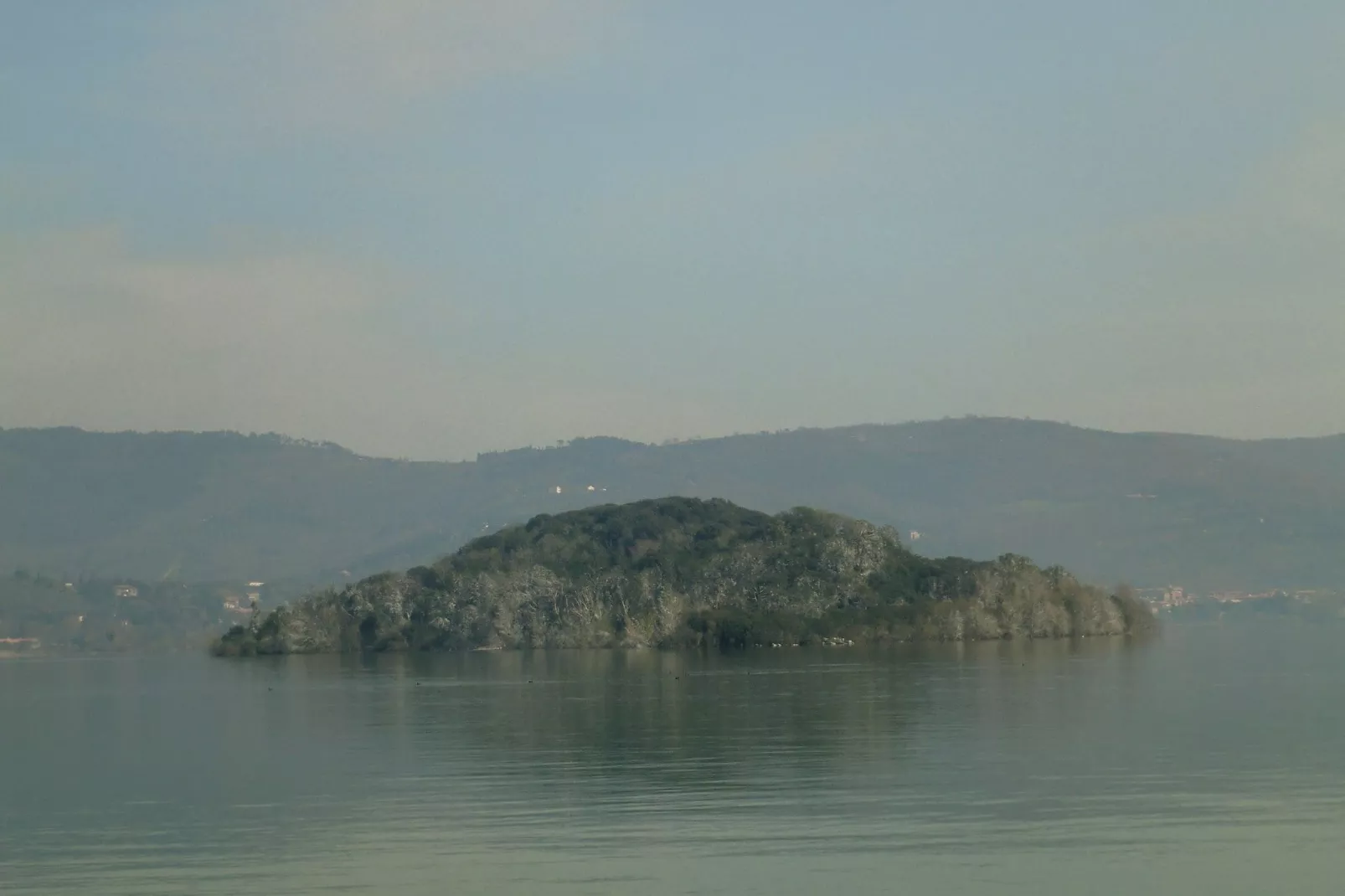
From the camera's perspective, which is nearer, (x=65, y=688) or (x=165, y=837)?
(x=165, y=837)

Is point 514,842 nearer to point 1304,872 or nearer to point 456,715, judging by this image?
point 1304,872

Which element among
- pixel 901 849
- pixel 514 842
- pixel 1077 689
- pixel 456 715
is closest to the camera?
pixel 901 849

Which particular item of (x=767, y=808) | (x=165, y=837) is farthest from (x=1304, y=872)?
(x=165, y=837)

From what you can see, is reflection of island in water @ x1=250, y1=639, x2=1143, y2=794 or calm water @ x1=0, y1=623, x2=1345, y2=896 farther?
reflection of island in water @ x1=250, y1=639, x2=1143, y2=794

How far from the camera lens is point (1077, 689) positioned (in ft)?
327

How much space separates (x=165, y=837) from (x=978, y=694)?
57.2m

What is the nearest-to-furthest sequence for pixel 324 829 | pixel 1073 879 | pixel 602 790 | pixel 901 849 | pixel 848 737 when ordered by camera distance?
pixel 1073 879, pixel 901 849, pixel 324 829, pixel 602 790, pixel 848 737

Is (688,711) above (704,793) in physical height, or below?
above

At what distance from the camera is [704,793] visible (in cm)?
5225

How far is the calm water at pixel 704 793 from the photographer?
39.7 m

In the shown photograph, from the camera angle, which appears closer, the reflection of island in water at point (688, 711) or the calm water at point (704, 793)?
the calm water at point (704, 793)

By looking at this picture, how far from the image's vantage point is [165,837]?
158 feet

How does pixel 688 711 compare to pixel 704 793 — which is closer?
pixel 704 793

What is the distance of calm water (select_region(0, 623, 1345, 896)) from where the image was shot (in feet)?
130
